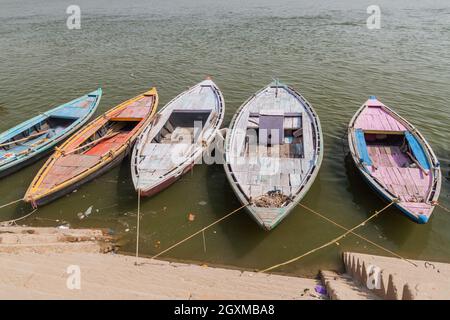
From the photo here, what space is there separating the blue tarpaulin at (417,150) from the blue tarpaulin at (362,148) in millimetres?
1723

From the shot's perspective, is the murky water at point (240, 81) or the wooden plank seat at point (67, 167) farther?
the wooden plank seat at point (67, 167)

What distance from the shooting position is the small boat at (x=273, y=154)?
31.9ft

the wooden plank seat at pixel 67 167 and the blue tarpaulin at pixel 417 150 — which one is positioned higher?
the blue tarpaulin at pixel 417 150

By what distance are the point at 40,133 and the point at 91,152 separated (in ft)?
10.6

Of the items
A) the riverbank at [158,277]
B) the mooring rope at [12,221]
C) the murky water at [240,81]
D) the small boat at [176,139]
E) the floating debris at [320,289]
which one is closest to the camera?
the riverbank at [158,277]

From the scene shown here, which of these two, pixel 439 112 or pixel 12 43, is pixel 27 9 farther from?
pixel 439 112

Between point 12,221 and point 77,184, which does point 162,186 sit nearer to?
point 77,184

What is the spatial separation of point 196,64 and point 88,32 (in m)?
19.9

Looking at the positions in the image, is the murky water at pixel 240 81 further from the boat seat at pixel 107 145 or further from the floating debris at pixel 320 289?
the boat seat at pixel 107 145

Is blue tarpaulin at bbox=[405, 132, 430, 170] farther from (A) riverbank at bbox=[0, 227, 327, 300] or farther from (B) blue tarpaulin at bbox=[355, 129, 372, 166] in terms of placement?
(A) riverbank at bbox=[0, 227, 327, 300]

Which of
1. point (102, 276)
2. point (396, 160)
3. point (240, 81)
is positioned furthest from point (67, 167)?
point (240, 81)

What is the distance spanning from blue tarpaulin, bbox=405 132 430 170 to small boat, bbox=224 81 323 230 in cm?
355

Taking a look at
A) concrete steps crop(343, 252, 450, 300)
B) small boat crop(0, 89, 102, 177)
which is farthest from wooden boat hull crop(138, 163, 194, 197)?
concrete steps crop(343, 252, 450, 300)

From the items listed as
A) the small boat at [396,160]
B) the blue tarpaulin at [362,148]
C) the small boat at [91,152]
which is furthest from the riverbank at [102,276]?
the blue tarpaulin at [362,148]
